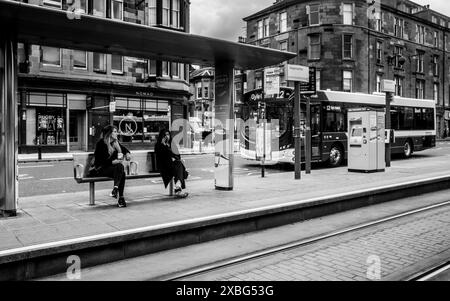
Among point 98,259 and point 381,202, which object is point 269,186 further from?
point 98,259

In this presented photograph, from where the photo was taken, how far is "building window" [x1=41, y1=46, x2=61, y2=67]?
2622cm

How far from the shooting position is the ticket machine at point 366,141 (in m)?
13.9

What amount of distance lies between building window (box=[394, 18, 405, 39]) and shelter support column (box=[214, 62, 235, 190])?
4765 cm

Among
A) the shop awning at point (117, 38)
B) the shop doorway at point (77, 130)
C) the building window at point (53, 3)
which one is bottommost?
the shop doorway at point (77, 130)

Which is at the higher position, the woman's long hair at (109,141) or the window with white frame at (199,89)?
the window with white frame at (199,89)

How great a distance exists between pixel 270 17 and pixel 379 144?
134 feet

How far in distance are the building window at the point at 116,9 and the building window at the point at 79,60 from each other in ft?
11.8

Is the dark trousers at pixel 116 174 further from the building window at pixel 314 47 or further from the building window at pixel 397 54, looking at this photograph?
the building window at pixel 397 54

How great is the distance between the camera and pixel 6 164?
657 cm

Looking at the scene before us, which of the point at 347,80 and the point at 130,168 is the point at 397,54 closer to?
the point at 347,80

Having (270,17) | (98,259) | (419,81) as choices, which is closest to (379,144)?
(98,259)

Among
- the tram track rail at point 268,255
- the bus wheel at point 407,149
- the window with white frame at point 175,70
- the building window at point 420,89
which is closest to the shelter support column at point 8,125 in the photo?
the tram track rail at point 268,255

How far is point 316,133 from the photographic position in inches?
680

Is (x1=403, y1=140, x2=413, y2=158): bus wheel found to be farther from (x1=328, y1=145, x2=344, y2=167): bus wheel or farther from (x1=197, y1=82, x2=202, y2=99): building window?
(x1=197, y1=82, x2=202, y2=99): building window
